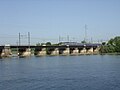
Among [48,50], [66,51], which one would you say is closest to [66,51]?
[66,51]

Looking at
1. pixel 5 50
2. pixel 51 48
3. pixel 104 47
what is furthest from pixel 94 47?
pixel 5 50

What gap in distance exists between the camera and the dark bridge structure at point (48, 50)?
6050 inches

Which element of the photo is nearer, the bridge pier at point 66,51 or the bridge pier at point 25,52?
the bridge pier at point 25,52

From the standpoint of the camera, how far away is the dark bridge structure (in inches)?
6050

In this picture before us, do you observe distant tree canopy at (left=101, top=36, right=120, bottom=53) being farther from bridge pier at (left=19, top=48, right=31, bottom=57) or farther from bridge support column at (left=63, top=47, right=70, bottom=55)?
bridge pier at (left=19, top=48, right=31, bottom=57)

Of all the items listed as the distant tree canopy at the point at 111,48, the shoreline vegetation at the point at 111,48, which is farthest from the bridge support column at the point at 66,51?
the distant tree canopy at the point at 111,48

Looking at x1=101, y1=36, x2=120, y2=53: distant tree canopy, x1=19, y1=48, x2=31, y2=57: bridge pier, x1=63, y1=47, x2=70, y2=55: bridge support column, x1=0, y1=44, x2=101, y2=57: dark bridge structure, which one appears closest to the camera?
x1=0, y1=44, x2=101, y2=57: dark bridge structure

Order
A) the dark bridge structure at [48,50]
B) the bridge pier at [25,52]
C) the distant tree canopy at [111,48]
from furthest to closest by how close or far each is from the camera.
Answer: the distant tree canopy at [111,48] → the bridge pier at [25,52] → the dark bridge structure at [48,50]

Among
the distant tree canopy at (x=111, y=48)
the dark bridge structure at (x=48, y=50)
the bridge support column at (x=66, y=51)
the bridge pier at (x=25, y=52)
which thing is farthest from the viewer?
the distant tree canopy at (x=111, y=48)

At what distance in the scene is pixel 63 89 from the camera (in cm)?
3691

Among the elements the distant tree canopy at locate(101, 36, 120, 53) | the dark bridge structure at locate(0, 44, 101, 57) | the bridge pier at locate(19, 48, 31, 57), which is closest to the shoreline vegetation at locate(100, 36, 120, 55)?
the distant tree canopy at locate(101, 36, 120, 53)

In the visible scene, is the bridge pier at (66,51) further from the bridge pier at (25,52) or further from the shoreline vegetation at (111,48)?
the bridge pier at (25,52)

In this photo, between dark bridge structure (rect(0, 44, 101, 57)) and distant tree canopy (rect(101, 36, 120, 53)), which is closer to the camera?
dark bridge structure (rect(0, 44, 101, 57))

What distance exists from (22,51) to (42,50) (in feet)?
37.9
